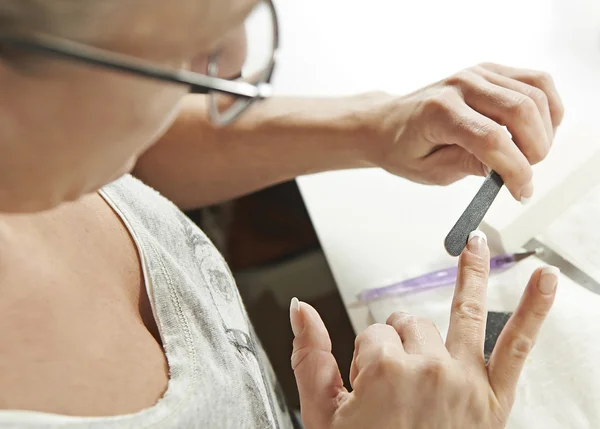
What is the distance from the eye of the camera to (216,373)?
44 cm

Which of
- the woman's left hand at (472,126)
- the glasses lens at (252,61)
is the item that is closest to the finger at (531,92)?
the woman's left hand at (472,126)

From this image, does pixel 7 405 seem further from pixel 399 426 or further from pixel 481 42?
pixel 481 42

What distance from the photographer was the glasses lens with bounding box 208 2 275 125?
29 centimetres

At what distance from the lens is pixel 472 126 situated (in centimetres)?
53

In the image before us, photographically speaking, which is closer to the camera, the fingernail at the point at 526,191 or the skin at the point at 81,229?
the skin at the point at 81,229

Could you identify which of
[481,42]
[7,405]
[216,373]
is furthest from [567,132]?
[7,405]

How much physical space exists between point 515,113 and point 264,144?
27cm

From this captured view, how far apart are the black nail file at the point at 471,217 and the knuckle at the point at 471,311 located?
65mm

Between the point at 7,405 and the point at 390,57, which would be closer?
the point at 7,405

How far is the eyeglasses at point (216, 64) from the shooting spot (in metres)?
0.23

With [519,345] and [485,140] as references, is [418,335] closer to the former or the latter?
[519,345]

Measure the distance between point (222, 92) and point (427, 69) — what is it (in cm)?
50

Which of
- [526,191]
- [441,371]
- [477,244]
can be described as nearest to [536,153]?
[526,191]

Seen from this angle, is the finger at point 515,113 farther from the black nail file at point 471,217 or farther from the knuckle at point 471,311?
the knuckle at point 471,311
